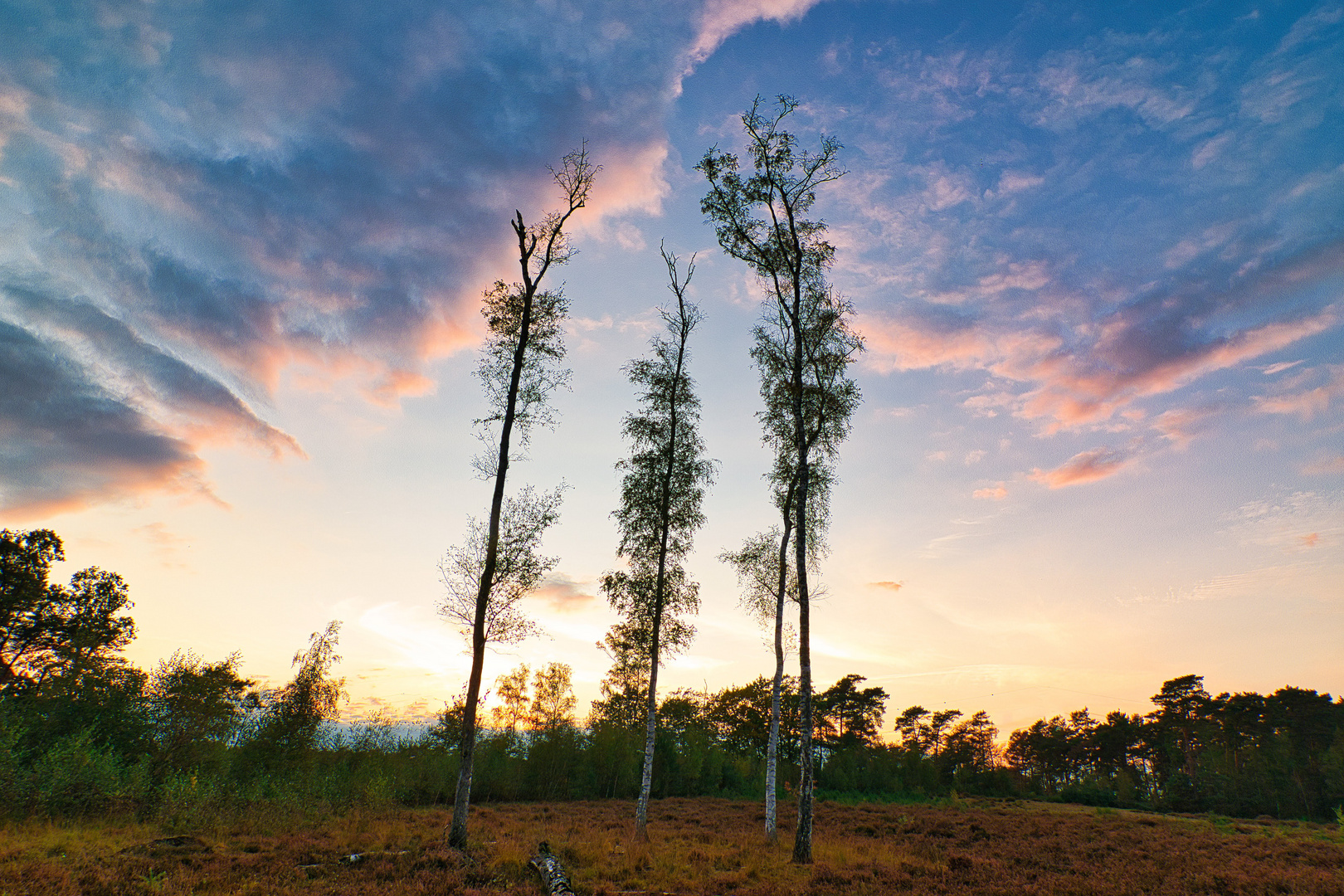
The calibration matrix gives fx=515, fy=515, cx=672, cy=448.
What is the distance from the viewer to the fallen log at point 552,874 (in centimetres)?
1111

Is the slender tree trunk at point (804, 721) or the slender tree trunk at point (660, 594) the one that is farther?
the slender tree trunk at point (660, 594)

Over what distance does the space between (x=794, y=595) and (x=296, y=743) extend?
2575cm

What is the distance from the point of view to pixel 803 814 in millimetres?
15109

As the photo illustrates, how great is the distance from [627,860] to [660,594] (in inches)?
361

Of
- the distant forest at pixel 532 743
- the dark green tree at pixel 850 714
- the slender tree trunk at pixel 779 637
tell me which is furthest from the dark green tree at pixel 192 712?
the dark green tree at pixel 850 714

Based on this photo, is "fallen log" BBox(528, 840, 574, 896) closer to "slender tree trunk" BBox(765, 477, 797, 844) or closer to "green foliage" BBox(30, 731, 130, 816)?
Answer: "slender tree trunk" BBox(765, 477, 797, 844)

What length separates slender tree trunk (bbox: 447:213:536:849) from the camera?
1492 cm

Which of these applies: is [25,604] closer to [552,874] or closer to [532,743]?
[532,743]

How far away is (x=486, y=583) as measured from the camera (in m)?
16.3

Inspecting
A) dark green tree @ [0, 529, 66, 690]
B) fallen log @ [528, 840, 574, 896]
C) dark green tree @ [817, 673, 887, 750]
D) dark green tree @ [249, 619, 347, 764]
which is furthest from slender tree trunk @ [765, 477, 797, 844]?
dark green tree @ [817, 673, 887, 750]

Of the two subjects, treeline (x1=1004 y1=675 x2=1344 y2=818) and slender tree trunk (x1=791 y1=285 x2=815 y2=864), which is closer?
slender tree trunk (x1=791 y1=285 x2=815 y2=864)

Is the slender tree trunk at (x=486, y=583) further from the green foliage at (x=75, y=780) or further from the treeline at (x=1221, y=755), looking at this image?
the treeline at (x=1221, y=755)

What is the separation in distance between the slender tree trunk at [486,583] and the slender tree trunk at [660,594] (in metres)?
6.41

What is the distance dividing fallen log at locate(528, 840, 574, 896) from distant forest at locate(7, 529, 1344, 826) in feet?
30.2
